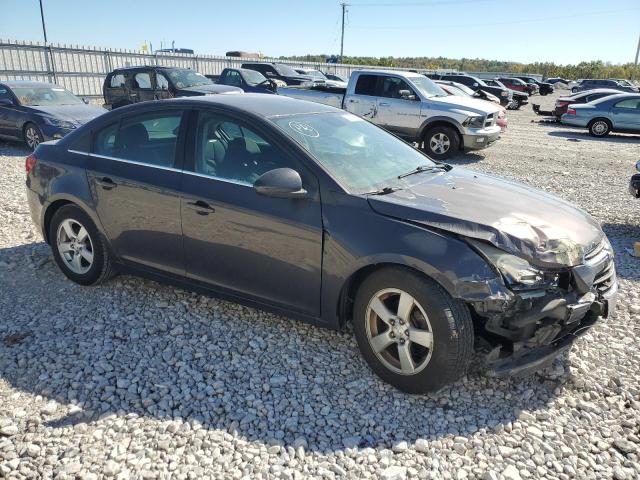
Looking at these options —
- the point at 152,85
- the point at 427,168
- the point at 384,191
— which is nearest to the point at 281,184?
the point at 384,191

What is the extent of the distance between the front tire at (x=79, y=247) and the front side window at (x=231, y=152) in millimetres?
1278

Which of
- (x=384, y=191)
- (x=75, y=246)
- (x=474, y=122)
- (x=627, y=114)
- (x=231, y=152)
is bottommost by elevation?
(x=75, y=246)

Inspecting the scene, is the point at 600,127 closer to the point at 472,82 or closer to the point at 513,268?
the point at 472,82

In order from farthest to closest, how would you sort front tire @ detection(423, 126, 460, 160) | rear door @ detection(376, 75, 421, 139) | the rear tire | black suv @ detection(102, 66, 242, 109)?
the rear tire < black suv @ detection(102, 66, 242, 109) < rear door @ detection(376, 75, 421, 139) < front tire @ detection(423, 126, 460, 160)

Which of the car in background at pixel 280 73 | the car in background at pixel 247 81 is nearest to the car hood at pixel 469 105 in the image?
the car in background at pixel 247 81

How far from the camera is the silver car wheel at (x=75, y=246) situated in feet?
14.7

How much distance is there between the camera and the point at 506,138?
53.7 ft

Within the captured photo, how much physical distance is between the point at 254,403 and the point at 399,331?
96 centimetres

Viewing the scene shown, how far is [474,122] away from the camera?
11312mm

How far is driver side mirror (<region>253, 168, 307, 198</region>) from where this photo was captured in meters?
3.21

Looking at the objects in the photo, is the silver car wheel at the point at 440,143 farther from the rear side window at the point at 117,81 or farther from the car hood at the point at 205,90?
the rear side window at the point at 117,81

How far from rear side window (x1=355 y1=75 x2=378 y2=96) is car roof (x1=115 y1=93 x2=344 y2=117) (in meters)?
8.38

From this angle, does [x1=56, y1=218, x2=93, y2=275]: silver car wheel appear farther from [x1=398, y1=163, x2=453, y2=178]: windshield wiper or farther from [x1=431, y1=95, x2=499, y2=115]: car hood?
[x1=431, y1=95, x2=499, y2=115]: car hood

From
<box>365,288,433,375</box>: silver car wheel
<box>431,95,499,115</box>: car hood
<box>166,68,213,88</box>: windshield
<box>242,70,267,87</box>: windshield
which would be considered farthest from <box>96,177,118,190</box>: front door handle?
<box>242,70,267,87</box>: windshield
